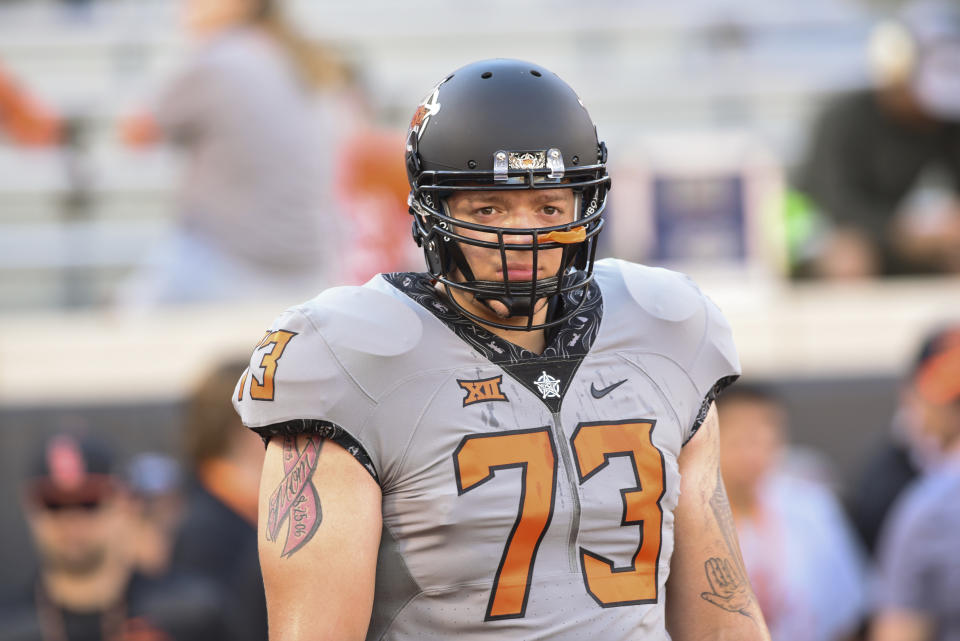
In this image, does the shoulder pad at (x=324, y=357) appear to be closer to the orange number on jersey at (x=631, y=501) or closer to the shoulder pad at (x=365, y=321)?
the shoulder pad at (x=365, y=321)

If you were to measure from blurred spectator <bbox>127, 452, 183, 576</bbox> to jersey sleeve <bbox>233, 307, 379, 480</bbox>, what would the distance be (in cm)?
305

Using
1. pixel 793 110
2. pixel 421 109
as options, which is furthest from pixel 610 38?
pixel 421 109

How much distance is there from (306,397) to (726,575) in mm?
767

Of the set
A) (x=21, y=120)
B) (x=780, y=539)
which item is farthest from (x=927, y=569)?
(x=21, y=120)

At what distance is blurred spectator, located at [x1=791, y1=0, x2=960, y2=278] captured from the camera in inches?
251

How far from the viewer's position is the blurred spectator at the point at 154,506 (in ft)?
16.9

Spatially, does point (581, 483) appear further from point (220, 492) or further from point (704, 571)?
point (220, 492)

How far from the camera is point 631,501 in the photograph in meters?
2.19

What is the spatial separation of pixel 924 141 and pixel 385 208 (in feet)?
8.15

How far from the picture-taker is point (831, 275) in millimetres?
6445

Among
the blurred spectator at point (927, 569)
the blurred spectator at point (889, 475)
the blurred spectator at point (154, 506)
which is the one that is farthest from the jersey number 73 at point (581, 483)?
the blurred spectator at point (154, 506)

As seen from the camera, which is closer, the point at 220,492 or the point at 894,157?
the point at 220,492

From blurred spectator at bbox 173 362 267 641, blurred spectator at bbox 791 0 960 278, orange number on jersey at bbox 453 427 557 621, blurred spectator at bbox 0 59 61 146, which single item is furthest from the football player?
blurred spectator at bbox 0 59 61 146

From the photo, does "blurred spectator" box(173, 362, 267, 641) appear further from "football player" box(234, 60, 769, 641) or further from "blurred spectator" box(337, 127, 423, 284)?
"football player" box(234, 60, 769, 641)
